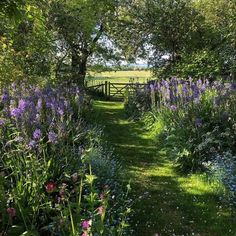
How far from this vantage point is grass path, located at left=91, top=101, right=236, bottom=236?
523cm

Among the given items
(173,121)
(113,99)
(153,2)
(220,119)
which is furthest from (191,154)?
(113,99)

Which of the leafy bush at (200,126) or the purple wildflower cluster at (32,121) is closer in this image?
the purple wildflower cluster at (32,121)

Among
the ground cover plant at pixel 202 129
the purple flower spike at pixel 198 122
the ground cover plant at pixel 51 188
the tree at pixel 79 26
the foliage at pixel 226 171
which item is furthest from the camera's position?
the tree at pixel 79 26

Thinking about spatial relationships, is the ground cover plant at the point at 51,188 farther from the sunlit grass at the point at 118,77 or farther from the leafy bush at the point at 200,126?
the sunlit grass at the point at 118,77

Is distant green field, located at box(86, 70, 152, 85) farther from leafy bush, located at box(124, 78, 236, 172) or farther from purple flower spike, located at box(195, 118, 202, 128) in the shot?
purple flower spike, located at box(195, 118, 202, 128)

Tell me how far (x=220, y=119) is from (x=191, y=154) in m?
0.96

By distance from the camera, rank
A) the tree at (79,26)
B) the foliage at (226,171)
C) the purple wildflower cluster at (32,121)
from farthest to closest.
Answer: the tree at (79,26) → the foliage at (226,171) → the purple wildflower cluster at (32,121)

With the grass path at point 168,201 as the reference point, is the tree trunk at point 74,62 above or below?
above

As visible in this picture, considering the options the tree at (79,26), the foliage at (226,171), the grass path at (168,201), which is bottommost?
the grass path at (168,201)

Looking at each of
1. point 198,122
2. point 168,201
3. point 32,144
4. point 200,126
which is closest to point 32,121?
point 32,144

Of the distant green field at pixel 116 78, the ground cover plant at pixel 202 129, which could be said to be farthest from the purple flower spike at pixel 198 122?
the distant green field at pixel 116 78

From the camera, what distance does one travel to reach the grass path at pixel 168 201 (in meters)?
5.23

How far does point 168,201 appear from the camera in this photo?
6164 millimetres

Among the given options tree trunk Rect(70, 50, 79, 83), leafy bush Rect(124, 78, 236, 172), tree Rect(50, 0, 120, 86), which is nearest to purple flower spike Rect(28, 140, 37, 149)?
leafy bush Rect(124, 78, 236, 172)
